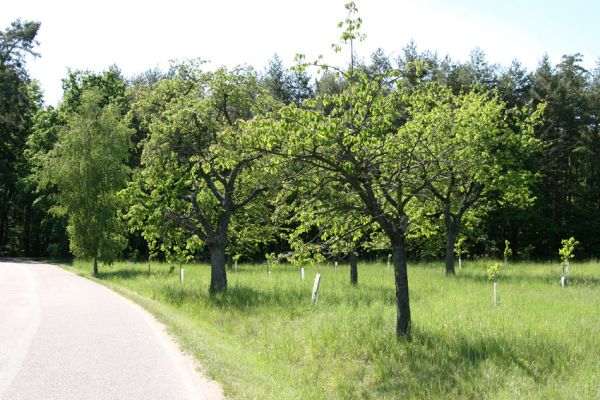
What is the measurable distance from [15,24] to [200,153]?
111 ft

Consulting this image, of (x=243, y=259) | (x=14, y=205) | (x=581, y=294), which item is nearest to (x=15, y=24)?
(x=14, y=205)

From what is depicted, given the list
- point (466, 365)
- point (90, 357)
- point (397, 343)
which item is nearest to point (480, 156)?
point (397, 343)

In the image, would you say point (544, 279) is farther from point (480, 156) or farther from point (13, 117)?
point (13, 117)

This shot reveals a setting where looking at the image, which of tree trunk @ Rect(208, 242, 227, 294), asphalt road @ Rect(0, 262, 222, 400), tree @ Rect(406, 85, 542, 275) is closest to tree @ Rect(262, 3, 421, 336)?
asphalt road @ Rect(0, 262, 222, 400)

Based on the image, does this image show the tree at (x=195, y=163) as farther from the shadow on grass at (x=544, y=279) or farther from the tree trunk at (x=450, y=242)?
the shadow on grass at (x=544, y=279)

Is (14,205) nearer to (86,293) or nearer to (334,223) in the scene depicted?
(86,293)

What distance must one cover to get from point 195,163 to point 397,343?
11.3m

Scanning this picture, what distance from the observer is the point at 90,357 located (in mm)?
8891

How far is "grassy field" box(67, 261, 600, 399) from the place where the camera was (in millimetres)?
9203

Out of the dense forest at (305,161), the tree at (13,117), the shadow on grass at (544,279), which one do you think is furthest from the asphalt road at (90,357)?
the tree at (13,117)

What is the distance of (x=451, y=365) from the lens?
10.2 meters

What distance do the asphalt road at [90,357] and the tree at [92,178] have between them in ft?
53.5

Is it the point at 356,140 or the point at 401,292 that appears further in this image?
the point at 401,292

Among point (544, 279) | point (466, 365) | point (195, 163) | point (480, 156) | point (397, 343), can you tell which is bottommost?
point (466, 365)
